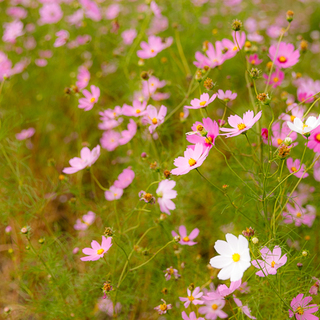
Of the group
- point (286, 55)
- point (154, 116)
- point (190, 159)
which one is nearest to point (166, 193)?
point (190, 159)

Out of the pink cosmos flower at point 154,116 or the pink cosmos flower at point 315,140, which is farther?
the pink cosmos flower at point 154,116

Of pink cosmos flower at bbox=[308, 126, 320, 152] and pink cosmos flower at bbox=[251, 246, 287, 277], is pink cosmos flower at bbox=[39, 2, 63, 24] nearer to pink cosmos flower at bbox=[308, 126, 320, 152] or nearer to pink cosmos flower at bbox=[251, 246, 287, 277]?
pink cosmos flower at bbox=[308, 126, 320, 152]

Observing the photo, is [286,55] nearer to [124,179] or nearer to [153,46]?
[153,46]

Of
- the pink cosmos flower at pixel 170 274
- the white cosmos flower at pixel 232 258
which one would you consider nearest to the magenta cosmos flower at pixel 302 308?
the white cosmos flower at pixel 232 258

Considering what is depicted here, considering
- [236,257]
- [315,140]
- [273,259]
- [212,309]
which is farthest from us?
[212,309]

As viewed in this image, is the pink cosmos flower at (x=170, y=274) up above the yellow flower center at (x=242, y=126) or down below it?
below

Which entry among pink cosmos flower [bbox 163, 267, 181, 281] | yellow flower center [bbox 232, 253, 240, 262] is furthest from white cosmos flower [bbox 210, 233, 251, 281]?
pink cosmos flower [bbox 163, 267, 181, 281]

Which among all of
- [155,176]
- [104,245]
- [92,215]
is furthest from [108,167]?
[104,245]

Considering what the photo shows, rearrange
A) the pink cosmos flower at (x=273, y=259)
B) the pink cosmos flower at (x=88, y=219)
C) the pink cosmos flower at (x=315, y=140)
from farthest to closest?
1. the pink cosmos flower at (x=88, y=219)
2. the pink cosmos flower at (x=315, y=140)
3. the pink cosmos flower at (x=273, y=259)

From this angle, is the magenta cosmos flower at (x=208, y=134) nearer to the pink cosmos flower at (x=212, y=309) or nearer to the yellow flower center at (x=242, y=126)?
the yellow flower center at (x=242, y=126)
